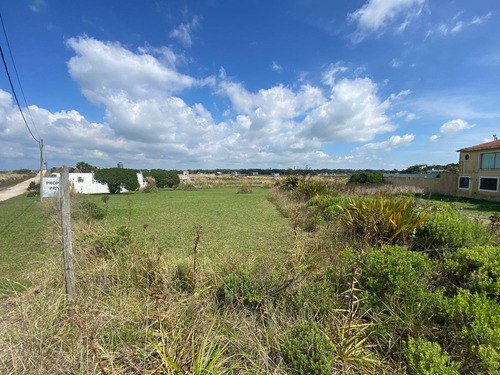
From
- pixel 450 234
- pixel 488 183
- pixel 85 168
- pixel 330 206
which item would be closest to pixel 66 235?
pixel 450 234

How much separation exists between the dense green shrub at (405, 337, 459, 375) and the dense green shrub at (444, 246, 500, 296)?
1001mm

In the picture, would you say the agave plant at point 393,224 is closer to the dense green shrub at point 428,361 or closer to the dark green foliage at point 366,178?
the dense green shrub at point 428,361

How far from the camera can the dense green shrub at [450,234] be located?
10.7 feet

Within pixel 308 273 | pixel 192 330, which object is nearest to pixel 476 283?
pixel 308 273

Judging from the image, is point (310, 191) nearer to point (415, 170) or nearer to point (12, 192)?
point (12, 192)

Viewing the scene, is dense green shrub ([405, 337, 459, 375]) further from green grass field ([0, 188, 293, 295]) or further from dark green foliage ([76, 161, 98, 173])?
dark green foliage ([76, 161, 98, 173])

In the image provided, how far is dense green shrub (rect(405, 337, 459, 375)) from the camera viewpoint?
154 cm

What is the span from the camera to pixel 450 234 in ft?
10.9

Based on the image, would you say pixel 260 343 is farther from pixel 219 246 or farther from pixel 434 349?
pixel 219 246

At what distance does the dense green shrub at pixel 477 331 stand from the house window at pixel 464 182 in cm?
2284

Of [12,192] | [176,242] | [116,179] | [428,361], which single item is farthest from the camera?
[12,192]

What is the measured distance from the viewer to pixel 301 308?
92.0 inches

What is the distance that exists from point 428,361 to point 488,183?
73.1ft

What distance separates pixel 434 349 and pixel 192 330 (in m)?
2.01
